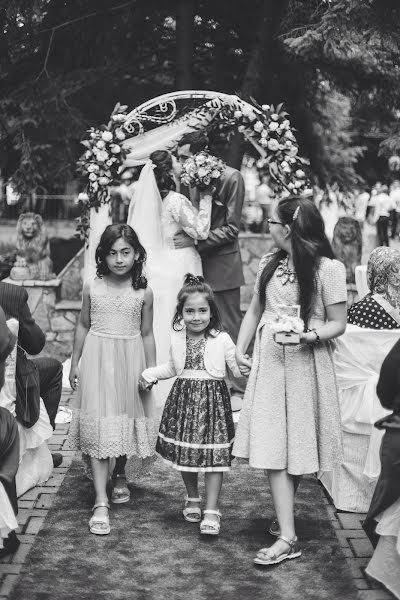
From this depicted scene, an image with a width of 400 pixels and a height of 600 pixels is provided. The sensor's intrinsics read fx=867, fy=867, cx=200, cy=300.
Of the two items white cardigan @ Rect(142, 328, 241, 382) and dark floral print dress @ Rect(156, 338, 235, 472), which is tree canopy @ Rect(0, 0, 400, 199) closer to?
white cardigan @ Rect(142, 328, 241, 382)

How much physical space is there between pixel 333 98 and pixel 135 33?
3.37 m

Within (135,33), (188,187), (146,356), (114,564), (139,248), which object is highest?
(135,33)

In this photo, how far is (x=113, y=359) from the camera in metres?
5.37

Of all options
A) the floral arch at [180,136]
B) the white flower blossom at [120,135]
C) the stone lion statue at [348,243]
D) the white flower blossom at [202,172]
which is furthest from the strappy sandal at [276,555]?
the stone lion statue at [348,243]

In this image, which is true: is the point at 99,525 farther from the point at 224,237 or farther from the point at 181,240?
the point at 224,237

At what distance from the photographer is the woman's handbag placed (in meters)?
5.48

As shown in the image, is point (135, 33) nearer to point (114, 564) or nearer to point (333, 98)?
point (333, 98)

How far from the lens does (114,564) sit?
460 centimetres

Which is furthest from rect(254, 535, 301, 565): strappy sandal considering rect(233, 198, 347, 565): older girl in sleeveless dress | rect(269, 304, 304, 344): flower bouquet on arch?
rect(269, 304, 304, 344): flower bouquet on arch

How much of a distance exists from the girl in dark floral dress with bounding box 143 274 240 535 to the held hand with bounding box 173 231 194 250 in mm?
2314

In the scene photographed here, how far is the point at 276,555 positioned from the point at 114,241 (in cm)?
208

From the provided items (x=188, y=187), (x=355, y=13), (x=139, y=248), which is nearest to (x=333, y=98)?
(x=355, y=13)

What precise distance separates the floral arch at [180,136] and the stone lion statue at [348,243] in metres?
2.20

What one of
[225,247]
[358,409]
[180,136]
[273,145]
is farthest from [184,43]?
[358,409]
